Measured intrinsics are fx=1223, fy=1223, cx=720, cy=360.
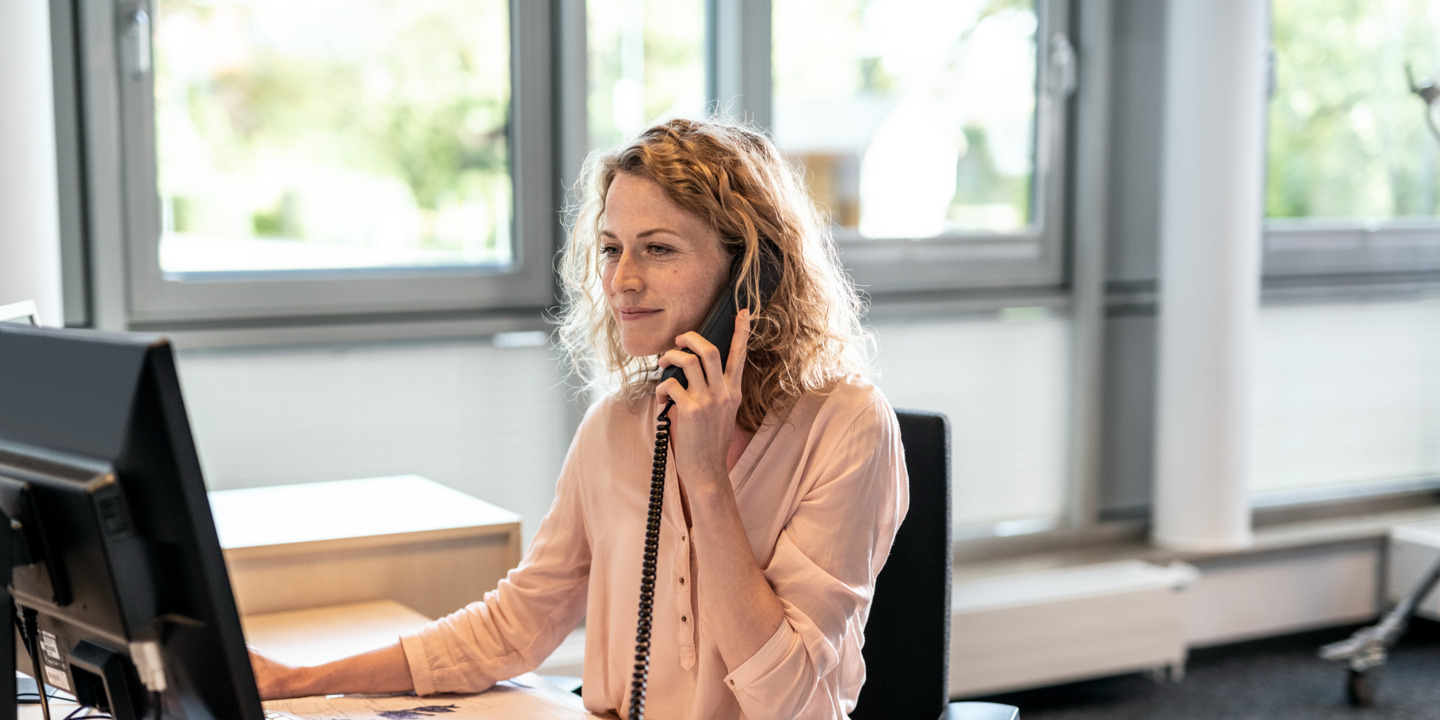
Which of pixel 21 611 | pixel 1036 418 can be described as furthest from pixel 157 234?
pixel 1036 418

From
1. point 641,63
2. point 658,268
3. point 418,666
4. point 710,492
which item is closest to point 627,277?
point 658,268

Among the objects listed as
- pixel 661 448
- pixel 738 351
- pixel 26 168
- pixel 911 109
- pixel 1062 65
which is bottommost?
pixel 661 448

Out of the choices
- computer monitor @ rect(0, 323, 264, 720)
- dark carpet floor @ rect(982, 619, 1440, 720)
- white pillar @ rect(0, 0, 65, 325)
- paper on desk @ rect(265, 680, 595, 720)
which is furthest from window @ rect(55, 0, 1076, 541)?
computer monitor @ rect(0, 323, 264, 720)

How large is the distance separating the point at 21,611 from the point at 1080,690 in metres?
2.83

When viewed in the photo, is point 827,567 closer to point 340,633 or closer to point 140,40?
point 340,633

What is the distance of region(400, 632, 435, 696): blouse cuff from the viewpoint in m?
1.38

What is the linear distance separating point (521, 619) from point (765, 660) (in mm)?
355

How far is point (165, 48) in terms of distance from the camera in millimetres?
2482

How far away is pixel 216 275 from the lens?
2.57m

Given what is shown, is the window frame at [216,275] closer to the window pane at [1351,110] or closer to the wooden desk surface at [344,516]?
the wooden desk surface at [344,516]

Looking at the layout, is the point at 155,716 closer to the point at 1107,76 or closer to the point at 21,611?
the point at 21,611

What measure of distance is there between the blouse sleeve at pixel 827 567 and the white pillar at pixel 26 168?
4.82ft

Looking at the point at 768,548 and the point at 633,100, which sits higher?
the point at 633,100

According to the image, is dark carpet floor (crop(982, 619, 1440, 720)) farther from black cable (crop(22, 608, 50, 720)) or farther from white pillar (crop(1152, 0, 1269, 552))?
black cable (crop(22, 608, 50, 720))
